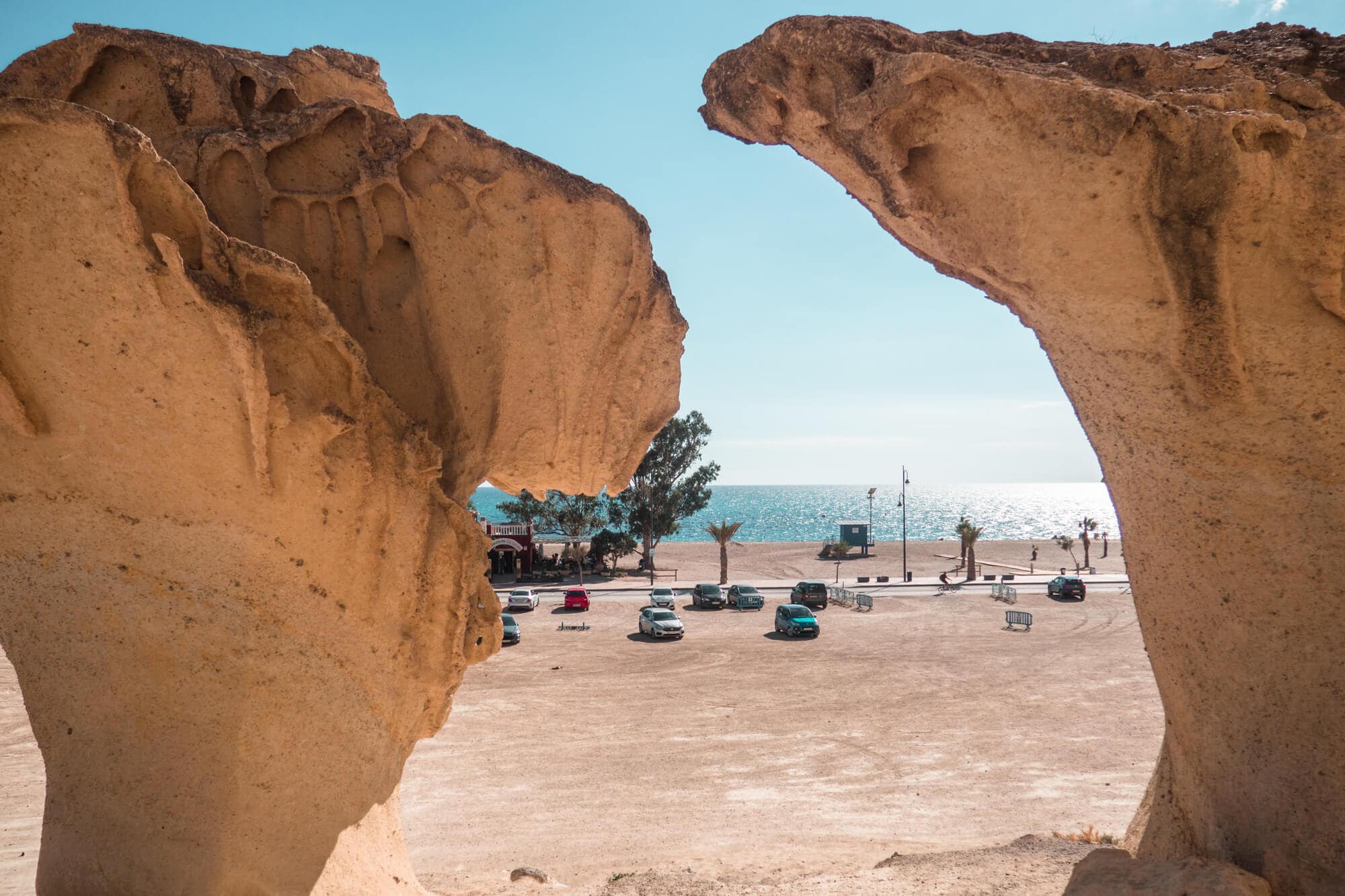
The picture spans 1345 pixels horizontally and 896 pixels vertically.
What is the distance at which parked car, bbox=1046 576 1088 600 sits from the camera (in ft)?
98.1

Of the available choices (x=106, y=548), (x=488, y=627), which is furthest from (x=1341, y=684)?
(x=106, y=548)

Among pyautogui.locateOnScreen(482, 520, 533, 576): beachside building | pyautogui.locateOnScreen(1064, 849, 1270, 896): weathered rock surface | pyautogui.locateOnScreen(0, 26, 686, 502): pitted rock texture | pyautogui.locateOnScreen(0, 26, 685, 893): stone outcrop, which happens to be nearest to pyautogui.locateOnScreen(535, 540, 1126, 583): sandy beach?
pyautogui.locateOnScreen(482, 520, 533, 576): beachside building

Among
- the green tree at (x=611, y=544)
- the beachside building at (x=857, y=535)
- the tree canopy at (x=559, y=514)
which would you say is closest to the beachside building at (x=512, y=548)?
the tree canopy at (x=559, y=514)

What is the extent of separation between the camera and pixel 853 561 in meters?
48.0

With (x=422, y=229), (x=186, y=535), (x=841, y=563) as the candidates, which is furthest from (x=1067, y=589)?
(x=186, y=535)

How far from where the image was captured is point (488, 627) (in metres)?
5.80

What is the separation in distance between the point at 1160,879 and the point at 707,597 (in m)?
25.4

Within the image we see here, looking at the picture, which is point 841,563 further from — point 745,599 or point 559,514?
point 745,599

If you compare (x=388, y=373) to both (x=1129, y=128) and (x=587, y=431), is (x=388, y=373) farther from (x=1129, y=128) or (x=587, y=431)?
(x=1129, y=128)

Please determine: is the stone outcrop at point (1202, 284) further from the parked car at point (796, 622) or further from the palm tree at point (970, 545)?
the palm tree at point (970, 545)

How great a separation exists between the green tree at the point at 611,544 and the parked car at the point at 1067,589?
64.2 feet

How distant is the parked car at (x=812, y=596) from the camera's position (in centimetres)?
2897

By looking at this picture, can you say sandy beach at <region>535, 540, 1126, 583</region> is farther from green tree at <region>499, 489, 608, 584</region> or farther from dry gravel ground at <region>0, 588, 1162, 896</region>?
dry gravel ground at <region>0, 588, 1162, 896</region>

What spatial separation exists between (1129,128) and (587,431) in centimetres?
416
